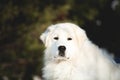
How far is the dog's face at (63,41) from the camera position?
1176 centimetres

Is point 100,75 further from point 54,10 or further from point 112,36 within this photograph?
point 54,10

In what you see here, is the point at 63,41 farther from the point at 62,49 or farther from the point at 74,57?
the point at 74,57

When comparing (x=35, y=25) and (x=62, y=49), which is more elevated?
(x=35, y=25)

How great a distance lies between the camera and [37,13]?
808 inches

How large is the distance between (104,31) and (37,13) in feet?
7.08

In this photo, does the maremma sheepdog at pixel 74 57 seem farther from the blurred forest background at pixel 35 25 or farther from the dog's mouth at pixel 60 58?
the blurred forest background at pixel 35 25

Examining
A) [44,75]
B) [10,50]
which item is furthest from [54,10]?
[44,75]

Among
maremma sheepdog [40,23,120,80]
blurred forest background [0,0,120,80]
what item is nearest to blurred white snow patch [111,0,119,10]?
blurred forest background [0,0,120,80]

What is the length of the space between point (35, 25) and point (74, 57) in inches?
333

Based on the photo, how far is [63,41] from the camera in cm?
1184

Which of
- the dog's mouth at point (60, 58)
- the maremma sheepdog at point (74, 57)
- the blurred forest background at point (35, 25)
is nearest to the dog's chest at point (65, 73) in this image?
the maremma sheepdog at point (74, 57)

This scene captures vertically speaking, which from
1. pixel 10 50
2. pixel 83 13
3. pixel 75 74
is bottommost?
pixel 75 74

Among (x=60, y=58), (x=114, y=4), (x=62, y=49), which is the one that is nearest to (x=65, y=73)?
(x=60, y=58)

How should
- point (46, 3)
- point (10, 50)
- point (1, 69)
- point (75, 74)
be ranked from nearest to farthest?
Answer: point (75, 74)
point (1, 69)
point (10, 50)
point (46, 3)
